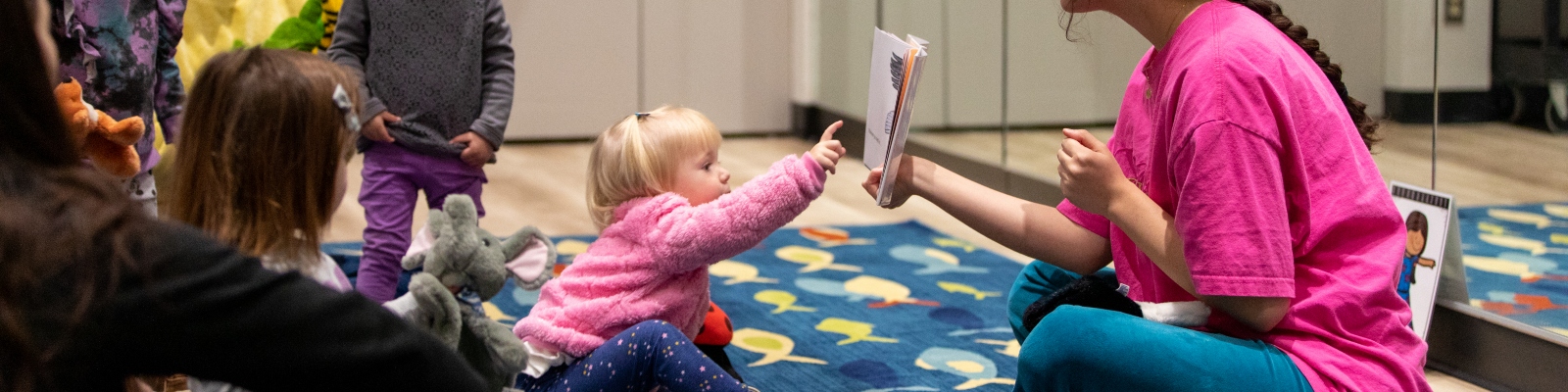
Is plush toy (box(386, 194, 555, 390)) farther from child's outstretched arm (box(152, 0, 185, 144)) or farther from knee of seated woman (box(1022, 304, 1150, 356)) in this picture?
child's outstretched arm (box(152, 0, 185, 144))

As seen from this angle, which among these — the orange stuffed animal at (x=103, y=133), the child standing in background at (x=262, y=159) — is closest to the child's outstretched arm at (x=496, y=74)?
the orange stuffed animal at (x=103, y=133)

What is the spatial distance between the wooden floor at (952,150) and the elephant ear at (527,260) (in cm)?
25

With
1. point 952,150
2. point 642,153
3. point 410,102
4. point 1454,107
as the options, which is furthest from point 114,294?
point 952,150

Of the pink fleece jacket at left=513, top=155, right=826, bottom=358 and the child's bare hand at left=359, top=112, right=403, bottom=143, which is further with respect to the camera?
the child's bare hand at left=359, top=112, right=403, bottom=143

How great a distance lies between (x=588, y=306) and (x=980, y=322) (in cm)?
113

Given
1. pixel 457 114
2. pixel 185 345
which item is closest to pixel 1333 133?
pixel 185 345

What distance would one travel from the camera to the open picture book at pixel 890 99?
1380 mm

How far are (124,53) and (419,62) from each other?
512 mm

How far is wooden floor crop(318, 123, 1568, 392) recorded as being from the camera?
2160mm

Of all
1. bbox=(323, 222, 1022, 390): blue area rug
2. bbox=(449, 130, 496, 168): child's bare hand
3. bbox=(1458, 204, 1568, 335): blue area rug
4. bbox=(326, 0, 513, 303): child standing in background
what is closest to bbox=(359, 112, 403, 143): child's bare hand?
bbox=(326, 0, 513, 303): child standing in background

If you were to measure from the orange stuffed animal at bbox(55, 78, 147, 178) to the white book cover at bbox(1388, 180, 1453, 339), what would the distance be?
6.76 ft

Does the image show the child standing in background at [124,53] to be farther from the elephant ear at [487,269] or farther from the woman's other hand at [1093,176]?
the woman's other hand at [1093,176]

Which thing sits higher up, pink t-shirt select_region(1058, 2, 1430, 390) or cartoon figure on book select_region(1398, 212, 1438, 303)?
pink t-shirt select_region(1058, 2, 1430, 390)

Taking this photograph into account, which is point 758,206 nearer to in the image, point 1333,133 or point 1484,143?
point 1333,133
